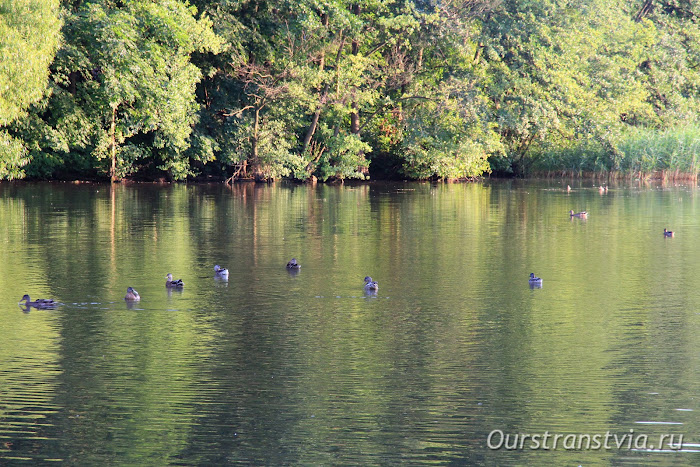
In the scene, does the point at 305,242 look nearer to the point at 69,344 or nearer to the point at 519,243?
the point at 519,243

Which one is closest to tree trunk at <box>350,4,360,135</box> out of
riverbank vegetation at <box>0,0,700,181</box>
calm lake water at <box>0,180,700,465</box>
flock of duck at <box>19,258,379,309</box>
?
riverbank vegetation at <box>0,0,700,181</box>

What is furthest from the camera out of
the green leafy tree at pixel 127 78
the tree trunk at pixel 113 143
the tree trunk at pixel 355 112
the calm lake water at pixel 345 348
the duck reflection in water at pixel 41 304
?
the tree trunk at pixel 355 112

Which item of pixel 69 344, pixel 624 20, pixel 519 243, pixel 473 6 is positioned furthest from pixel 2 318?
pixel 624 20

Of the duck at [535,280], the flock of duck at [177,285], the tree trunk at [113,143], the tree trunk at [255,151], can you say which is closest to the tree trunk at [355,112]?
the tree trunk at [255,151]

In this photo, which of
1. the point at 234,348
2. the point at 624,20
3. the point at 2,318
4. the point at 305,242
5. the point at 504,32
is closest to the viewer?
the point at 234,348

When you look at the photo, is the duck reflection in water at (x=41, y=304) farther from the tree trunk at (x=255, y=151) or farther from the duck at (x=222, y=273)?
the tree trunk at (x=255, y=151)

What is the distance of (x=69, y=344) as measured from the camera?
35.3 feet

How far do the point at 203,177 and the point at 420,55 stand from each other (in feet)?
43.6

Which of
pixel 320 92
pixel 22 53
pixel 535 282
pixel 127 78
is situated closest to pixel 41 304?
pixel 535 282

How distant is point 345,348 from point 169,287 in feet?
15.9

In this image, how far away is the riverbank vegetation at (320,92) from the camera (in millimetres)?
37188

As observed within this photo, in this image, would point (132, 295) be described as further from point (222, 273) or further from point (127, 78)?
point (127, 78)

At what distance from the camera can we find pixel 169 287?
1459 cm

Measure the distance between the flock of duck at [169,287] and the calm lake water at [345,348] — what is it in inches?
6.9
